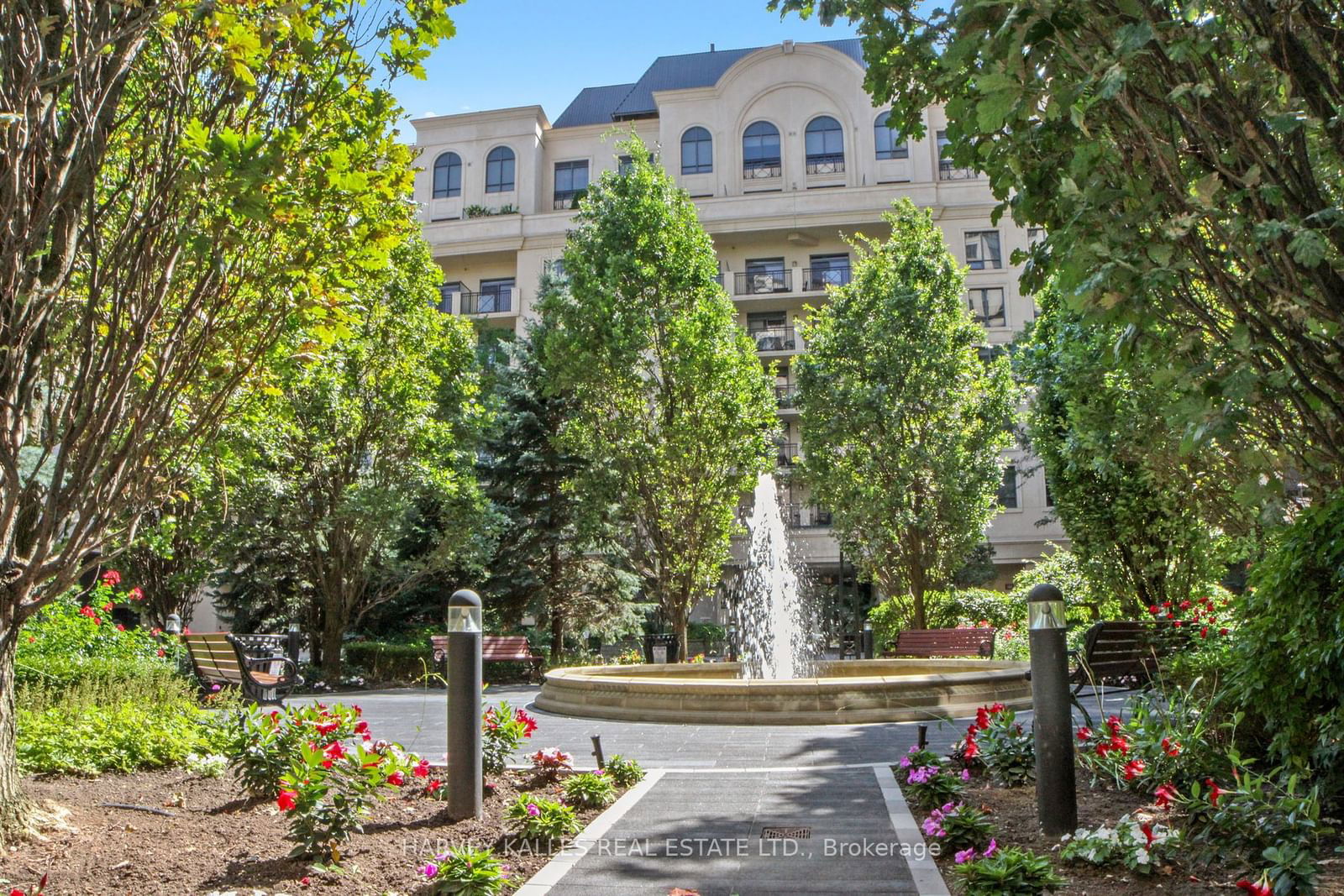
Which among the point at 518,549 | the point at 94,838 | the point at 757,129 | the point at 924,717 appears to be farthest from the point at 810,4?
the point at 757,129

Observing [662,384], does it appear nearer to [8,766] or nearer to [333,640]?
[333,640]

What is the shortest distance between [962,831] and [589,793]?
2.27 metres

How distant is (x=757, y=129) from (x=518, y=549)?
67.6 feet

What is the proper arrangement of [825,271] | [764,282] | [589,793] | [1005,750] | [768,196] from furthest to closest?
[764,282] → [825,271] → [768,196] → [1005,750] → [589,793]

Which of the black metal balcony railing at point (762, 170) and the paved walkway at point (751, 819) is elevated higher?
the black metal balcony railing at point (762, 170)

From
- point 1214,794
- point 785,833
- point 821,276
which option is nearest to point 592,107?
point 821,276

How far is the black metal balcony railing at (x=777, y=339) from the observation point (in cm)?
3594

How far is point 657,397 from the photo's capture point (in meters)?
21.5

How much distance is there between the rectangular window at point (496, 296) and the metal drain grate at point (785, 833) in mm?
34043

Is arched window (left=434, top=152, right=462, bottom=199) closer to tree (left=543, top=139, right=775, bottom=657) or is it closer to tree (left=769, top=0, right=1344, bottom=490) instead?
tree (left=543, top=139, right=775, bottom=657)

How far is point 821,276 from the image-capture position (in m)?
36.5

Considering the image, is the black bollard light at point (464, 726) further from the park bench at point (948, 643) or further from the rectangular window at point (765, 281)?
the rectangular window at point (765, 281)

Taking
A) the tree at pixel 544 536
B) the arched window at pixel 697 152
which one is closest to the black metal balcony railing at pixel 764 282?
the arched window at pixel 697 152

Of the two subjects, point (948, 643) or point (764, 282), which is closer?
point (948, 643)
